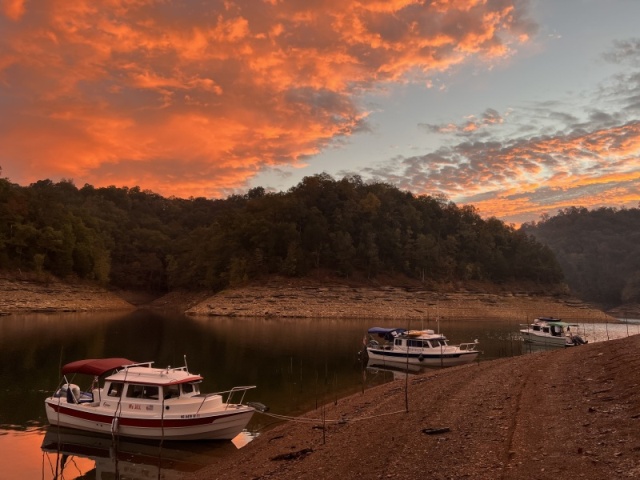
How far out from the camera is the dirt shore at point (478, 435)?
10.5 metres

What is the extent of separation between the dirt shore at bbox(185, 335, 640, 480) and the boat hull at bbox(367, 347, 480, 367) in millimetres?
17009

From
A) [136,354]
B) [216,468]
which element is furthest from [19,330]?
[216,468]

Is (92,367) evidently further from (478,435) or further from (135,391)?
(478,435)

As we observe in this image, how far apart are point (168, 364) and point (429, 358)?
2115 cm

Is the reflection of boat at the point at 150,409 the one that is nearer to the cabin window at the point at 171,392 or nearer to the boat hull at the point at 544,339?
A: the cabin window at the point at 171,392

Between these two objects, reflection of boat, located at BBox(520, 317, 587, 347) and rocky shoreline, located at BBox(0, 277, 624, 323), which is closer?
reflection of boat, located at BBox(520, 317, 587, 347)

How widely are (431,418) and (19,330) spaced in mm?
52916

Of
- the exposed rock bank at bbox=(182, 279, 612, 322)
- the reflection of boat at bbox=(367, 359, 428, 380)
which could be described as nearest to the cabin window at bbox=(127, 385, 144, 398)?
the reflection of boat at bbox=(367, 359, 428, 380)

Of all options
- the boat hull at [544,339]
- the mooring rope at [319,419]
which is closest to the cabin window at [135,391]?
the mooring rope at [319,419]

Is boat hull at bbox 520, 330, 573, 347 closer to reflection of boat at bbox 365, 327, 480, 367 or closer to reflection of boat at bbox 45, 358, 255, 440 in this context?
reflection of boat at bbox 365, 327, 480, 367

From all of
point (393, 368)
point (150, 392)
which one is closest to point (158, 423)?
point (150, 392)

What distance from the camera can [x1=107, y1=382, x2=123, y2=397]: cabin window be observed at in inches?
779

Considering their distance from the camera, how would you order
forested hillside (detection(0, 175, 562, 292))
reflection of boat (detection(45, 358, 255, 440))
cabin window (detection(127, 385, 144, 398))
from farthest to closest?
forested hillside (detection(0, 175, 562, 292)), cabin window (detection(127, 385, 144, 398)), reflection of boat (detection(45, 358, 255, 440))

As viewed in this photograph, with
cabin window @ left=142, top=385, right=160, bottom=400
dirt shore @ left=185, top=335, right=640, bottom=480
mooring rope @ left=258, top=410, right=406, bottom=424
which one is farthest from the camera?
cabin window @ left=142, top=385, right=160, bottom=400
